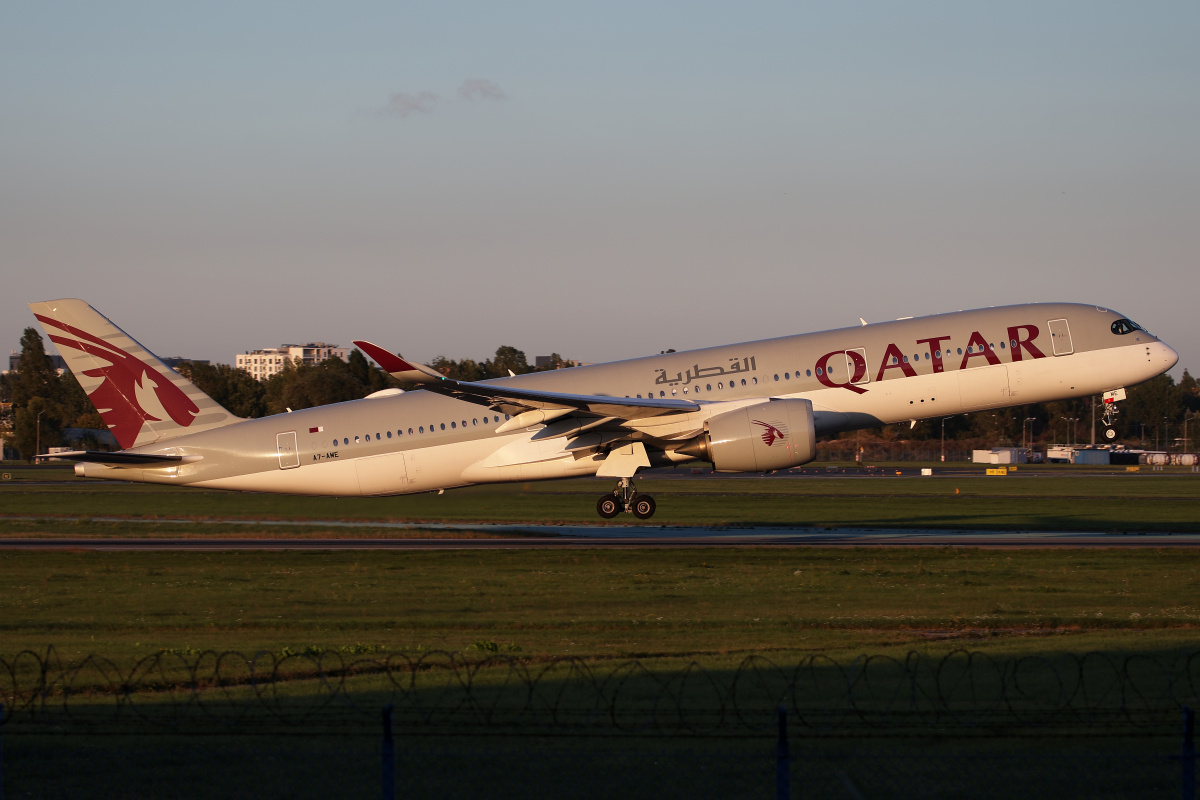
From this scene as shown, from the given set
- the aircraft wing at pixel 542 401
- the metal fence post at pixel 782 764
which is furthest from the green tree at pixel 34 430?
the metal fence post at pixel 782 764

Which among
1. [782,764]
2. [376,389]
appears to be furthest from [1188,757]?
[376,389]

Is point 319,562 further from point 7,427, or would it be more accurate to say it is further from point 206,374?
point 7,427

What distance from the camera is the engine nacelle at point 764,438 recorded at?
106ft

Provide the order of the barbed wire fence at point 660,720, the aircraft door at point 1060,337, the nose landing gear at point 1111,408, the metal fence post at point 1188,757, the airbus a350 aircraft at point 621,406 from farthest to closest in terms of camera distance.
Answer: the nose landing gear at point 1111,408, the aircraft door at point 1060,337, the airbus a350 aircraft at point 621,406, the barbed wire fence at point 660,720, the metal fence post at point 1188,757

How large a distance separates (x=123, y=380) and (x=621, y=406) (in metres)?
16.5

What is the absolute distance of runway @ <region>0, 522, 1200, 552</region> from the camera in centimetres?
3366

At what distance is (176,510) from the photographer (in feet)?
164

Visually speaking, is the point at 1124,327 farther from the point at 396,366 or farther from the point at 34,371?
the point at 34,371

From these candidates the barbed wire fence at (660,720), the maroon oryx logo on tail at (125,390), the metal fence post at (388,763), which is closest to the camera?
the metal fence post at (388,763)

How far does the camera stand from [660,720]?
11.3m

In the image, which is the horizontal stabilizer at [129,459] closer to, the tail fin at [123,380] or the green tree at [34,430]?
the tail fin at [123,380]

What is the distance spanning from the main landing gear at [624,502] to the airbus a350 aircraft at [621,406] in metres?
0.07

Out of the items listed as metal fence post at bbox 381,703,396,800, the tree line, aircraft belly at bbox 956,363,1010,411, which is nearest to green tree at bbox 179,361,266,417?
the tree line

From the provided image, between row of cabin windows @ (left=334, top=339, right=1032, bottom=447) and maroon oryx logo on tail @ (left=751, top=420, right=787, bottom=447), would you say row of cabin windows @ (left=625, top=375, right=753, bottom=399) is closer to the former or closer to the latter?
row of cabin windows @ (left=334, top=339, right=1032, bottom=447)
